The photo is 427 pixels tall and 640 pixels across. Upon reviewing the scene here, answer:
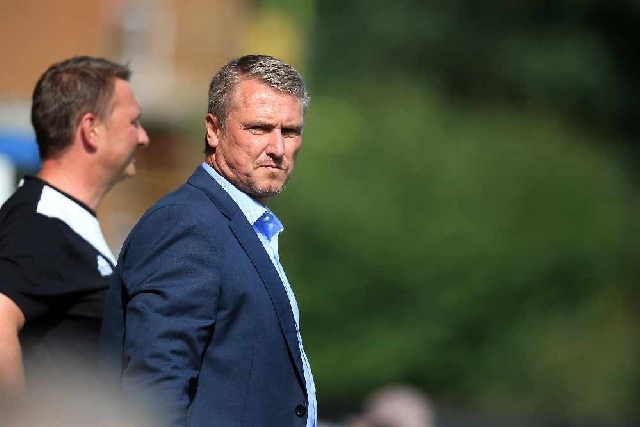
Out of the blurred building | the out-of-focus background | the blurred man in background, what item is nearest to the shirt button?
the blurred man in background

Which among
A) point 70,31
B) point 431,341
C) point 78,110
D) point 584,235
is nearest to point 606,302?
point 584,235

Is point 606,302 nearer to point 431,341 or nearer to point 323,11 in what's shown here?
point 431,341

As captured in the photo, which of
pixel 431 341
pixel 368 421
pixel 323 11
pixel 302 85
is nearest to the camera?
pixel 302 85

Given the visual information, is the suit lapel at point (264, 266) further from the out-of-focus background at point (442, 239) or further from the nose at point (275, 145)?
the out-of-focus background at point (442, 239)

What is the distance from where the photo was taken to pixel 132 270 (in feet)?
10.3

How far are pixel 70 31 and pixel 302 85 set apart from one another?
20.2 meters

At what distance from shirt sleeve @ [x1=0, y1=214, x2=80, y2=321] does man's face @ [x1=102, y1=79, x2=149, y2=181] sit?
34 cm

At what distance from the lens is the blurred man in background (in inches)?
145

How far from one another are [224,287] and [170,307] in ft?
0.47

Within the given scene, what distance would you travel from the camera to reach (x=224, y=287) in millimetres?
3092

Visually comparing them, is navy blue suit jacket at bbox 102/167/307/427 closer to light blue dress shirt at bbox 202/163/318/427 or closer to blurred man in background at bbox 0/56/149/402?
light blue dress shirt at bbox 202/163/318/427

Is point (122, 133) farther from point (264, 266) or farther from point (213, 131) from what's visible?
point (264, 266)

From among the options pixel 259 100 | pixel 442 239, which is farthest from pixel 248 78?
pixel 442 239

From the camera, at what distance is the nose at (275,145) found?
10.7 ft
